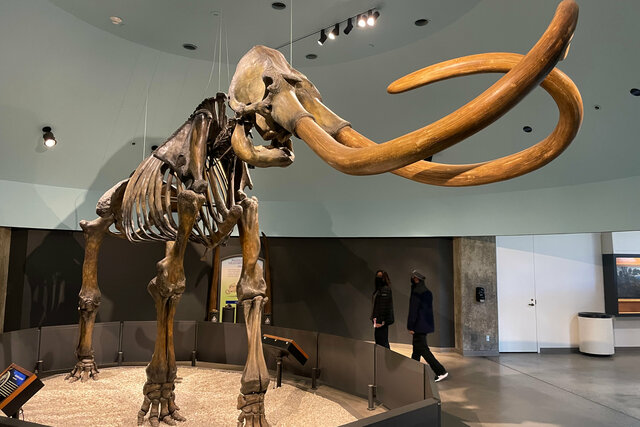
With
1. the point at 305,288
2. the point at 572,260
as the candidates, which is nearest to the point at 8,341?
the point at 305,288

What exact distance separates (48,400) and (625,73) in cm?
868

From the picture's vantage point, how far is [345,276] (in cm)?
1101

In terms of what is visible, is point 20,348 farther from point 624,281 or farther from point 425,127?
point 624,281

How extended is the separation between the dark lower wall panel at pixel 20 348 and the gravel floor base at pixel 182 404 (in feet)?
1.34

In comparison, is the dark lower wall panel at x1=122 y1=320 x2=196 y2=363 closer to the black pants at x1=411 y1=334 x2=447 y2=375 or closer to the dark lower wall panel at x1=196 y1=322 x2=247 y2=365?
the dark lower wall panel at x1=196 y1=322 x2=247 y2=365

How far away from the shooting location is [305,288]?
11133mm

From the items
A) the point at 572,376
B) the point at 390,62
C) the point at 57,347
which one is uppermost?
the point at 390,62

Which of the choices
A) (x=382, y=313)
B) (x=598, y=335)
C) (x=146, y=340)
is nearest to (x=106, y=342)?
(x=146, y=340)

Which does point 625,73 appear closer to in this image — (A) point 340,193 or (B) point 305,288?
(A) point 340,193

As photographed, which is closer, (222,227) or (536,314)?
(222,227)

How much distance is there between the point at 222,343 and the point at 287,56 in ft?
16.0

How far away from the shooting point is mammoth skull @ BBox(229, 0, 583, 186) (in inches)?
62.2

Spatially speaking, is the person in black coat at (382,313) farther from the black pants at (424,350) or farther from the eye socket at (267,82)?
the eye socket at (267,82)

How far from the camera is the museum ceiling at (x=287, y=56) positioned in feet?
20.1
